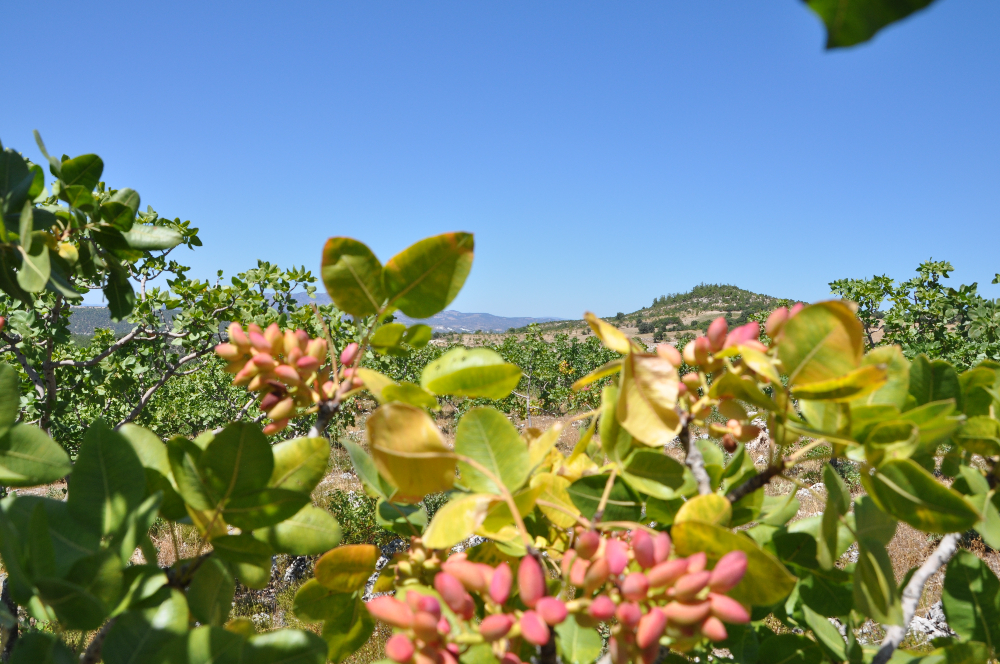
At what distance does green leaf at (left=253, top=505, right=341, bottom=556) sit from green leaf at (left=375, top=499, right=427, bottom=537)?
0.12m

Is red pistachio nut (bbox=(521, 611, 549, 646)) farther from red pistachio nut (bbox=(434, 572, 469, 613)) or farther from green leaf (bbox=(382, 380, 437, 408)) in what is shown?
green leaf (bbox=(382, 380, 437, 408))

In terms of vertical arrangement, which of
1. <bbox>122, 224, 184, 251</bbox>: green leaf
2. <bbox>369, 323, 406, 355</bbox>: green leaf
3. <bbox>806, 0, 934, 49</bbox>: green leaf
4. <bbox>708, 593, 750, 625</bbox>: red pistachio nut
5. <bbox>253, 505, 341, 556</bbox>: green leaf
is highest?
<bbox>806, 0, 934, 49</bbox>: green leaf

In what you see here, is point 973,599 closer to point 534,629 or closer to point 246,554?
point 534,629

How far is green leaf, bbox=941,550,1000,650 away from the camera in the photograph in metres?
0.62

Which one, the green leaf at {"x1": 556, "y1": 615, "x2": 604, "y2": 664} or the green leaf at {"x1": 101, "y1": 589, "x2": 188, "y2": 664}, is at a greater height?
the green leaf at {"x1": 101, "y1": 589, "x2": 188, "y2": 664}

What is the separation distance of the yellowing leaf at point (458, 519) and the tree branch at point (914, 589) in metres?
0.51

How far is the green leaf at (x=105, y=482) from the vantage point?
51 centimetres

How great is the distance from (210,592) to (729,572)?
52cm

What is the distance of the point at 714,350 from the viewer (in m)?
0.58

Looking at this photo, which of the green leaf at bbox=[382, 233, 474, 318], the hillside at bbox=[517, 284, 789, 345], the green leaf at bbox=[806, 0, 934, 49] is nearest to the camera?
the green leaf at bbox=[806, 0, 934, 49]

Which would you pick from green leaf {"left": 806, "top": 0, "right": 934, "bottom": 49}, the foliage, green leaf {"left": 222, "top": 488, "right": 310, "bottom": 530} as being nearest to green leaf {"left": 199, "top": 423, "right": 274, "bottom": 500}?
green leaf {"left": 222, "top": 488, "right": 310, "bottom": 530}

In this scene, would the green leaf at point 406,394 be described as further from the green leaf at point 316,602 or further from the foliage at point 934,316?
the foliage at point 934,316

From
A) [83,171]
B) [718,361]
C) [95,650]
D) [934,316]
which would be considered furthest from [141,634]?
[934,316]

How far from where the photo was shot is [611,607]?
413 millimetres
